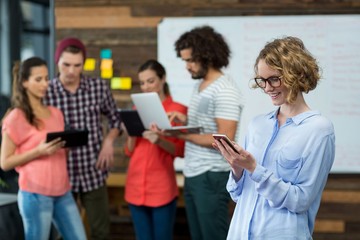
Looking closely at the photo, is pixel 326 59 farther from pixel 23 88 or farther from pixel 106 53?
pixel 23 88

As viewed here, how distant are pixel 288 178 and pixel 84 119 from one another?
6.19ft

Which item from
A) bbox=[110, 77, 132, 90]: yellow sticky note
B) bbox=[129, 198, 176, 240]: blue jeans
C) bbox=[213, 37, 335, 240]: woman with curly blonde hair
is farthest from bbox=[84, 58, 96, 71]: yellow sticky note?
bbox=[213, 37, 335, 240]: woman with curly blonde hair

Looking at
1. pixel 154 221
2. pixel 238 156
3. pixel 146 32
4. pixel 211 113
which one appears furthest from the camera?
pixel 146 32

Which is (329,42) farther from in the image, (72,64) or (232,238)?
(232,238)

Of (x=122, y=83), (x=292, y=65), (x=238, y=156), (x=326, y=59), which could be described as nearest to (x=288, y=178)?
(x=238, y=156)

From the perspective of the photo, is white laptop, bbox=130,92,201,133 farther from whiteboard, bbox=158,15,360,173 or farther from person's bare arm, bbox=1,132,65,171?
whiteboard, bbox=158,15,360,173

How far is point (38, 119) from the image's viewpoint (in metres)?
2.98

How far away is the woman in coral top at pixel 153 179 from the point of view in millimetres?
3158

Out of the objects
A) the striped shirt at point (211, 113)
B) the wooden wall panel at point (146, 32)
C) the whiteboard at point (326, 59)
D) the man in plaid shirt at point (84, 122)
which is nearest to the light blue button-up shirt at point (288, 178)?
the striped shirt at point (211, 113)

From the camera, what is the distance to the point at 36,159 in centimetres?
294

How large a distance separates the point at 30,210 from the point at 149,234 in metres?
0.66

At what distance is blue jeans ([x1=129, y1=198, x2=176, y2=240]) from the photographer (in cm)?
315

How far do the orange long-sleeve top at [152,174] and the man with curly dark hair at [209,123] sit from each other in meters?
0.26

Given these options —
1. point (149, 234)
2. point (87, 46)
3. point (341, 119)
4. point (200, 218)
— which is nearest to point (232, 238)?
point (200, 218)
